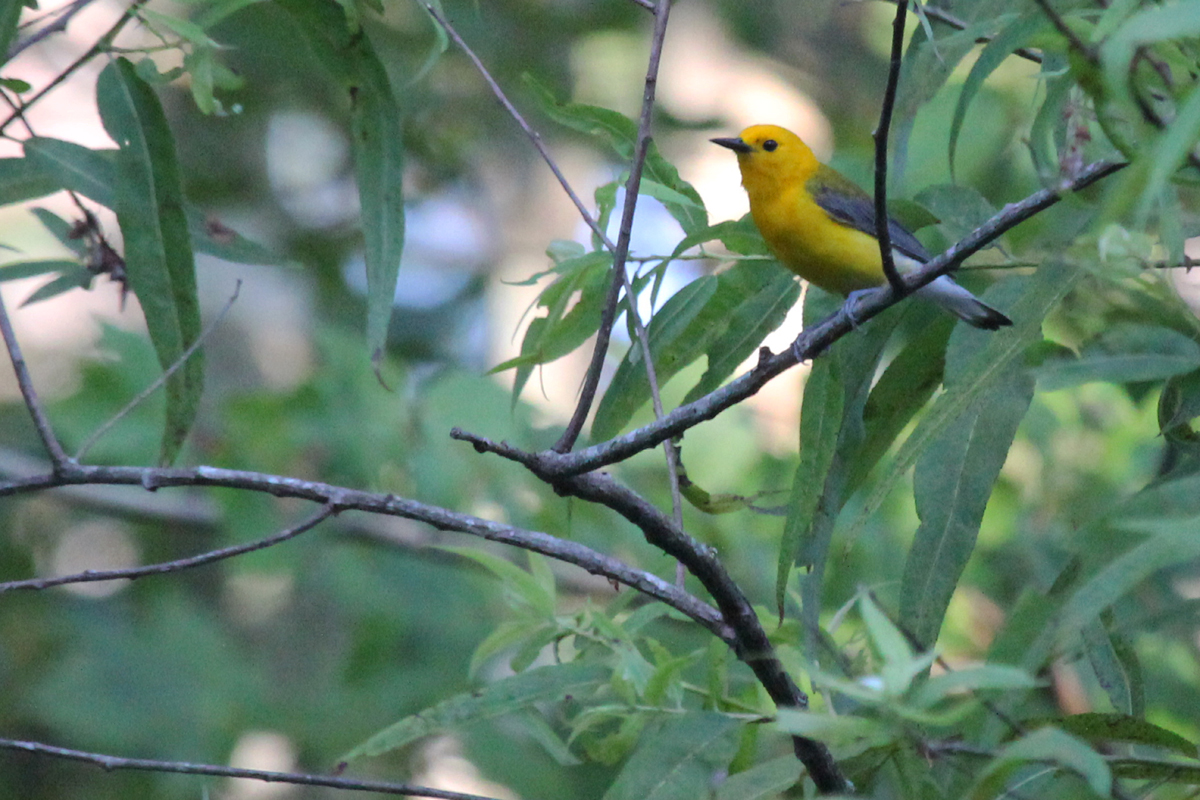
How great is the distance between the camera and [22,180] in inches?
78.6

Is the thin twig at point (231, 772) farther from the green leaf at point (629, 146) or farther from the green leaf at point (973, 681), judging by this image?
the green leaf at point (629, 146)

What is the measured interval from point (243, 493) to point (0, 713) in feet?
9.37

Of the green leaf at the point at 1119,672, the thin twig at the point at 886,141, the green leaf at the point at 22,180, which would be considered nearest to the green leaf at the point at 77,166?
the green leaf at the point at 22,180

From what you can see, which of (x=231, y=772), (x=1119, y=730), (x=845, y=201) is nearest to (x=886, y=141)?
(x=1119, y=730)

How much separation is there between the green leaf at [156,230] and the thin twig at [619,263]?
763mm

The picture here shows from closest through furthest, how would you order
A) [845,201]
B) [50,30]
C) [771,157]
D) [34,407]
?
[34,407]
[50,30]
[845,201]
[771,157]

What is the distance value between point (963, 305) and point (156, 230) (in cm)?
140

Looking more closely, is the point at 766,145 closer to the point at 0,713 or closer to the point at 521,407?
the point at 521,407

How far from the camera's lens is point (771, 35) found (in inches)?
320

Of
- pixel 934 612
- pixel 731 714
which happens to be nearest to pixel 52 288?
pixel 731 714

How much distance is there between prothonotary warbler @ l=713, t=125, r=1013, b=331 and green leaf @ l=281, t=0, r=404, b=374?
76cm

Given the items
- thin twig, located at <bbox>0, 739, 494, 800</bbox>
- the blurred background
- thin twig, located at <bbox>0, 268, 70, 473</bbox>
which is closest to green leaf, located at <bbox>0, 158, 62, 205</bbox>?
the blurred background

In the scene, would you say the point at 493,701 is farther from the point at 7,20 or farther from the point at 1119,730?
the point at 7,20

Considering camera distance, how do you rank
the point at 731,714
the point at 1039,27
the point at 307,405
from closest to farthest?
the point at 1039,27
the point at 731,714
the point at 307,405
